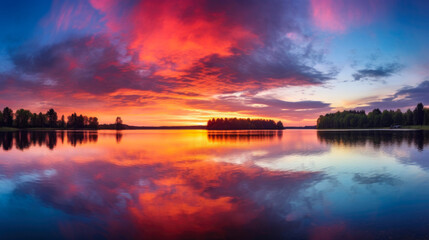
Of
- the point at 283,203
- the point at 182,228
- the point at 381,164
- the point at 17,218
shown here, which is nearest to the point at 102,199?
the point at 17,218

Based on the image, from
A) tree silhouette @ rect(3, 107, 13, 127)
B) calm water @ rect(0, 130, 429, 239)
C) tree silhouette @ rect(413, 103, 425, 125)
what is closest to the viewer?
calm water @ rect(0, 130, 429, 239)

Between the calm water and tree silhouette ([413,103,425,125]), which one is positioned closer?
the calm water

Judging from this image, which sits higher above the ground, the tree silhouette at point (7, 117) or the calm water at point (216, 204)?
the tree silhouette at point (7, 117)

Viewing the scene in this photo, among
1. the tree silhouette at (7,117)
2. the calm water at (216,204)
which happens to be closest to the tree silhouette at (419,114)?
the calm water at (216,204)

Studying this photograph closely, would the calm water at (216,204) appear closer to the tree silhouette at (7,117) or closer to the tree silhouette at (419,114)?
the tree silhouette at (7,117)

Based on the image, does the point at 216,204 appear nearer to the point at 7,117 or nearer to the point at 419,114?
the point at 7,117

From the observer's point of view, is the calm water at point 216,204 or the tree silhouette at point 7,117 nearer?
the calm water at point 216,204

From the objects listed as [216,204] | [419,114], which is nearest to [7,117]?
[216,204]

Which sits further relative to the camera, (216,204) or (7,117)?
(7,117)

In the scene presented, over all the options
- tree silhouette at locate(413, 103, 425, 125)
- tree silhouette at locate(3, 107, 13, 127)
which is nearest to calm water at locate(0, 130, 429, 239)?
tree silhouette at locate(3, 107, 13, 127)

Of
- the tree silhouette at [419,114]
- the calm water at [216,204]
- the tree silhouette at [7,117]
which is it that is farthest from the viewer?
the tree silhouette at [419,114]

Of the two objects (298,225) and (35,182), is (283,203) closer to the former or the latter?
(298,225)

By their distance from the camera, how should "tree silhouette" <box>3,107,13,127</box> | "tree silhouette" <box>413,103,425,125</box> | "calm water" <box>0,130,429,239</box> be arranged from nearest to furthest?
"calm water" <box>0,130,429,239</box> → "tree silhouette" <box>3,107,13,127</box> → "tree silhouette" <box>413,103,425,125</box>

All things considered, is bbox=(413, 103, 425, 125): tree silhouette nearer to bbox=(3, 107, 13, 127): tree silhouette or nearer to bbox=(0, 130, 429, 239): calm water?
bbox=(0, 130, 429, 239): calm water
